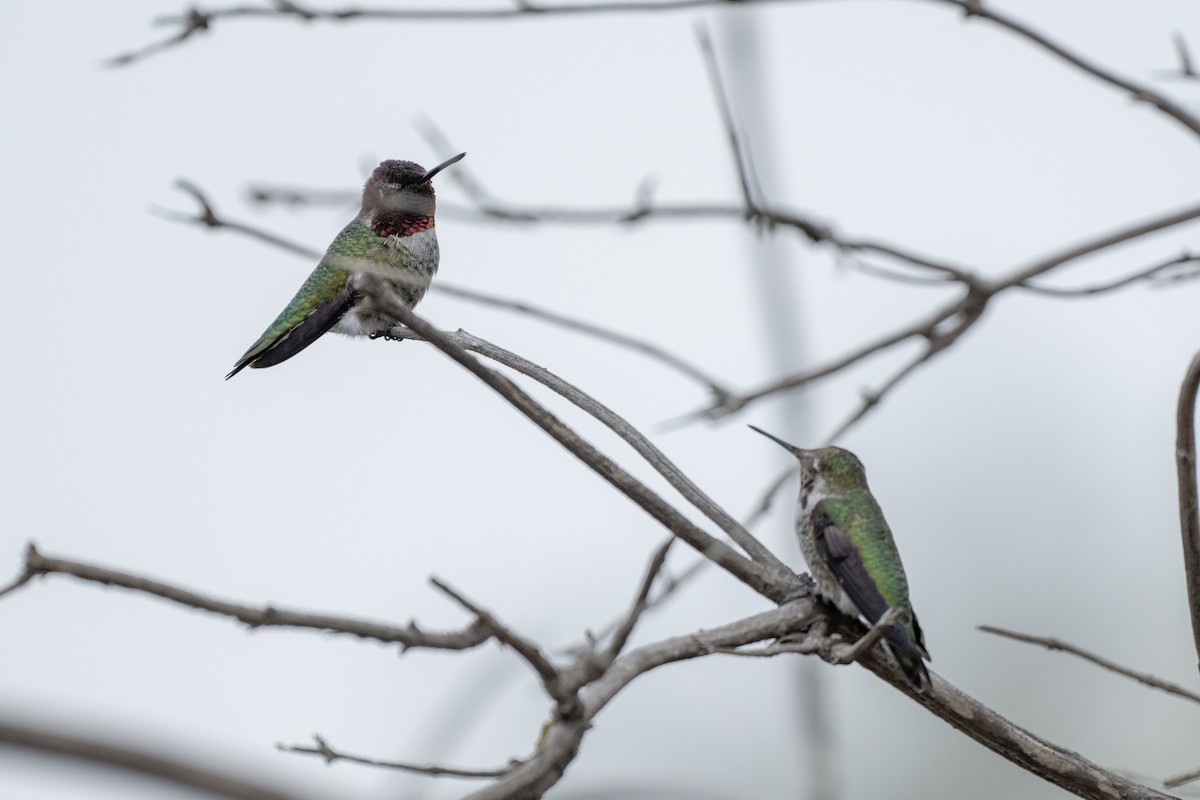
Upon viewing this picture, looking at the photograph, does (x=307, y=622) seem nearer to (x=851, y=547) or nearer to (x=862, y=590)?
(x=862, y=590)

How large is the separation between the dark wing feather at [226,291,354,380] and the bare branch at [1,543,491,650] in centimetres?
374

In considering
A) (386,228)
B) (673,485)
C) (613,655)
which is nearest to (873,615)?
(673,485)

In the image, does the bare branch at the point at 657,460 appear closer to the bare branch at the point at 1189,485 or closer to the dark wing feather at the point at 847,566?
the dark wing feather at the point at 847,566

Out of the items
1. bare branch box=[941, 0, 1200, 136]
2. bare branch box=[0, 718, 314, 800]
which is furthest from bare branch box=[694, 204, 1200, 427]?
bare branch box=[0, 718, 314, 800]

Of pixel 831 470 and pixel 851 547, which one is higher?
pixel 831 470

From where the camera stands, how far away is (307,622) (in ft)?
5.88

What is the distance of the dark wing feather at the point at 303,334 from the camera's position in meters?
5.49

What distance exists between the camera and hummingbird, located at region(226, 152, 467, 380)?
219 inches

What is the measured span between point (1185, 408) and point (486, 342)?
5.83 ft

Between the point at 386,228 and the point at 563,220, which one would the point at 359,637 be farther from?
the point at 386,228

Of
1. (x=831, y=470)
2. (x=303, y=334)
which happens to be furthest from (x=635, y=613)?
(x=303, y=334)

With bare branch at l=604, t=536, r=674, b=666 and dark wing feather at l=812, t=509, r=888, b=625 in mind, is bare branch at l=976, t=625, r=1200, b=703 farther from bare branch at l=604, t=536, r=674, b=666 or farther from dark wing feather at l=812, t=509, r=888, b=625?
bare branch at l=604, t=536, r=674, b=666

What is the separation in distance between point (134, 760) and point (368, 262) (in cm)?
467

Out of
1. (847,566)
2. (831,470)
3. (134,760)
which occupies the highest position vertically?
(831,470)
